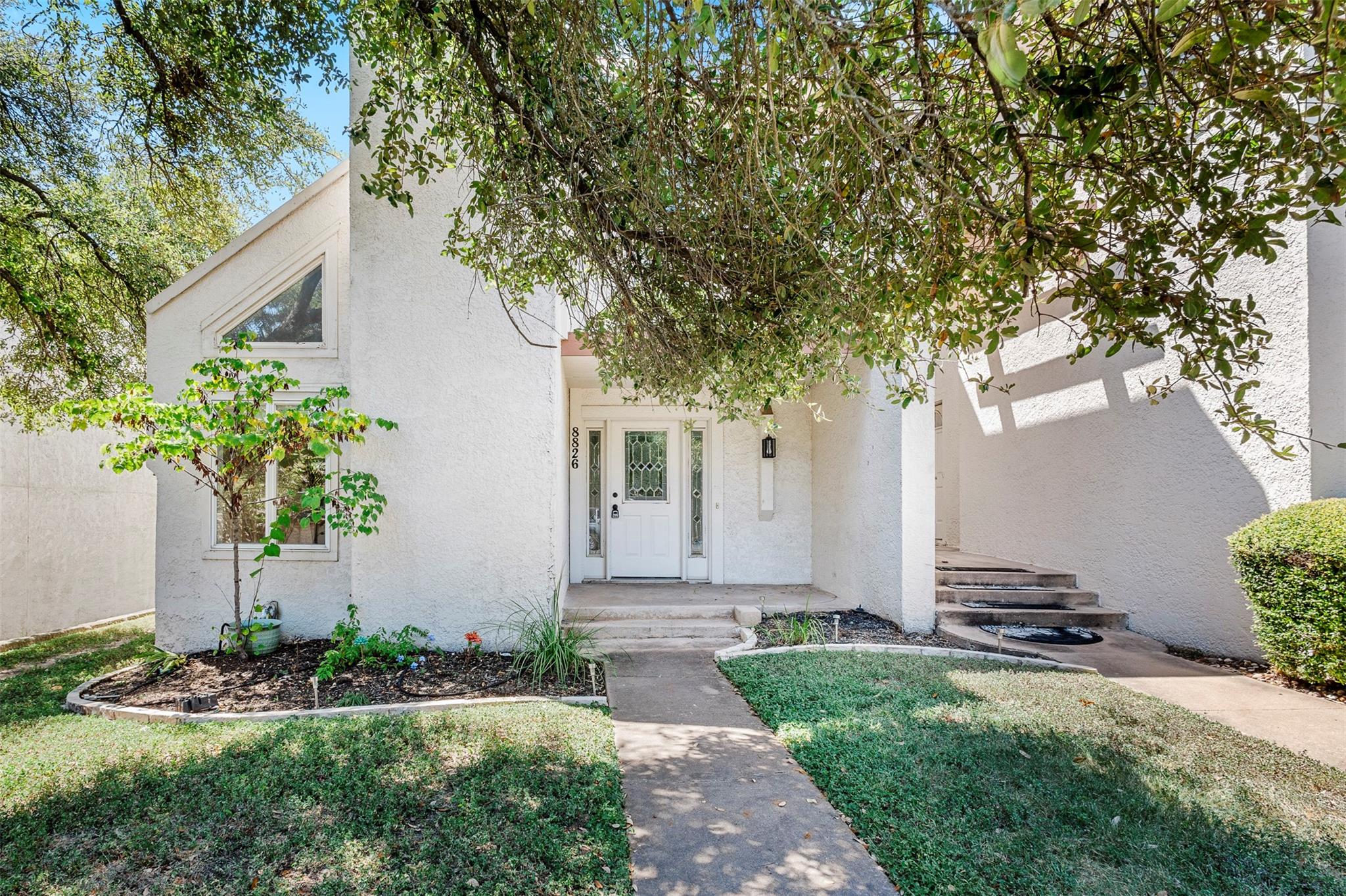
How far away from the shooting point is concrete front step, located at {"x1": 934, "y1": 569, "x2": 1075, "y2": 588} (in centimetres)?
796

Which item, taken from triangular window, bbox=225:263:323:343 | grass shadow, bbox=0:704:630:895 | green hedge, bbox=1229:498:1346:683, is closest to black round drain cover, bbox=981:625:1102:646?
green hedge, bbox=1229:498:1346:683

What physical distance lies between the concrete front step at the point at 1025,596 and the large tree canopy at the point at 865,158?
164 inches

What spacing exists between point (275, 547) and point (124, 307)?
19.8ft

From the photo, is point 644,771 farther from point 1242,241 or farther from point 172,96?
point 172,96

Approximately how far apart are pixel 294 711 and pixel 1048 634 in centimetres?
735

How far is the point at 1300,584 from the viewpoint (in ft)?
16.5

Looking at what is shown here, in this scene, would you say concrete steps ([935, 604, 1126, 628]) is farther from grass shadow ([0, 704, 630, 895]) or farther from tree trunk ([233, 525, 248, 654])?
tree trunk ([233, 525, 248, 654])

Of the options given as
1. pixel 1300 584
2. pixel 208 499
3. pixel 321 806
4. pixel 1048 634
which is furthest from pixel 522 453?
pixel 1300 584

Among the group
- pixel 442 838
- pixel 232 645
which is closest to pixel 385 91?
pixel 442 838

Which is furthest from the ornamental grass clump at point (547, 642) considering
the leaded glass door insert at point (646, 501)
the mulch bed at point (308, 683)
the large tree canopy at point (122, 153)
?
the large tree canopy at point (122, 153)

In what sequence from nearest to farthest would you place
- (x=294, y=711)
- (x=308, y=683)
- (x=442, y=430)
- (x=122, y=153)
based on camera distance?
(x=294, y=711) → (x=308, y=683) → (x=442, y=430) → (x=122, y=153)

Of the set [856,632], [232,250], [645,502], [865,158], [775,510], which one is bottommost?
[856,632]

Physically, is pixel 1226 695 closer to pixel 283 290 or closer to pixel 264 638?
pixel 264 638

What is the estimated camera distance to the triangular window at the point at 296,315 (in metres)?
7.16
